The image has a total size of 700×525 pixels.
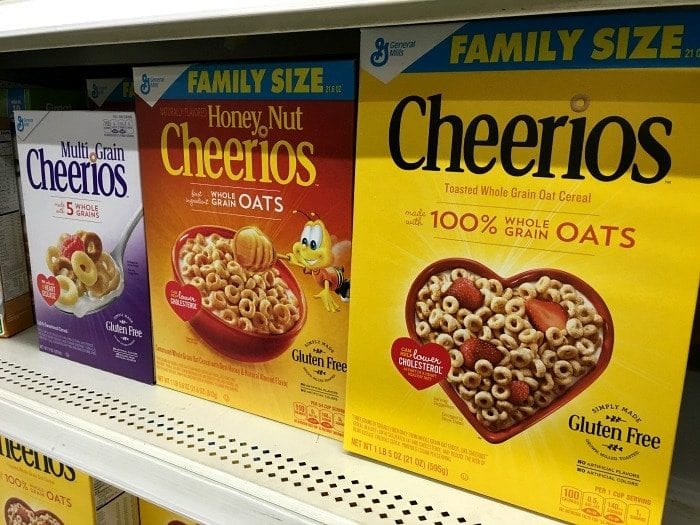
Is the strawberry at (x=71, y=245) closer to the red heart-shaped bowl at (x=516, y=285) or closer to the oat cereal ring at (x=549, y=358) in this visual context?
the red heart-shaped bowl at (x=516, y=285)

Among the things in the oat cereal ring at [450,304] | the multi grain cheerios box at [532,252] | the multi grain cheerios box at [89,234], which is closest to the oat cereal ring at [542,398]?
the multi grain cheerios box at [532,252]

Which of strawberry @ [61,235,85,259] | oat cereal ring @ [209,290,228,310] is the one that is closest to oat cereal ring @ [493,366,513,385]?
oat cereal ring @ [209,290,228,310]

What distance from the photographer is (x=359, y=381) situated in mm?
649

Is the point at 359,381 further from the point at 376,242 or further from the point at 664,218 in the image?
the point at 664,218

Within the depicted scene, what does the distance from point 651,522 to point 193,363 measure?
1.80 feet

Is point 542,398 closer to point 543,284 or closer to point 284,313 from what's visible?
point 543,284

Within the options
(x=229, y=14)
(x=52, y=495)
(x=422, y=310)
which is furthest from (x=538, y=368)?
(x=52, y=495)

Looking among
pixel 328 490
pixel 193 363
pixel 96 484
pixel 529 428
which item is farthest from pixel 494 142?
pixel 96 484

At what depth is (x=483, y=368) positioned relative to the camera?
1.93 ft

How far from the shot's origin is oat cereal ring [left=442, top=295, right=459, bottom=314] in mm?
588

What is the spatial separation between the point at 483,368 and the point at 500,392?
0.09 feet

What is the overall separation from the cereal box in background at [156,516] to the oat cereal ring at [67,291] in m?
0.33

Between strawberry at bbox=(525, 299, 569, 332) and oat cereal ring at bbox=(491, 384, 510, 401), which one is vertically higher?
strawberry at bbox=(525, 299, 569, 332)

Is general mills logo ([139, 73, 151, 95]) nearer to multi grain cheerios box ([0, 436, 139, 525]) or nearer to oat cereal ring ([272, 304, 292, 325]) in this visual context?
oat cereal ring ([272, 304, 292, 325])
